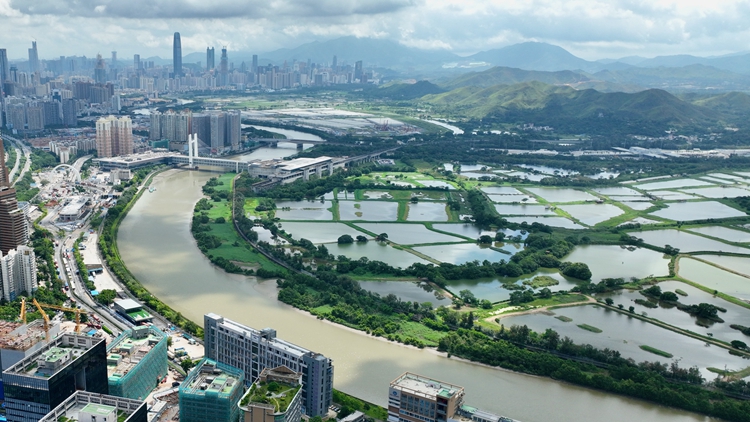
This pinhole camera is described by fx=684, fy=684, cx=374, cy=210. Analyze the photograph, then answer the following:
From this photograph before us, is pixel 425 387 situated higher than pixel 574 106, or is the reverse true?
pixel 574 106

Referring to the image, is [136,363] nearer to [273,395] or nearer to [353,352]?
[273,395]

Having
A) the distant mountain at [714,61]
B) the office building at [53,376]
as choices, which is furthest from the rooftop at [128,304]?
the distant mountain at [714,61]

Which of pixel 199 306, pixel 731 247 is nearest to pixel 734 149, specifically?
pixel 731 247

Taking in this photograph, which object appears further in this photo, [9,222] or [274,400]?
[9,222]

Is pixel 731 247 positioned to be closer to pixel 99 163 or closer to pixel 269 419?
pixel 269 419

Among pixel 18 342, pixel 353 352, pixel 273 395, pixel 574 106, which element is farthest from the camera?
pixel 574 106

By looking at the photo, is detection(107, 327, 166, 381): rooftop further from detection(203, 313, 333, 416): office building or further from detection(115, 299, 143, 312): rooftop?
detection(115, 299, 143, 312): rooftop

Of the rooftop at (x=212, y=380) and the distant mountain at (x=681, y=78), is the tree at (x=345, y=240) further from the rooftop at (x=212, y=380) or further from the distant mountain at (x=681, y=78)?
the distant mountain at (x=681, y=78)

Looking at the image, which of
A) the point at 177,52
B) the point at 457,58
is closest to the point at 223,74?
the point at 177,52
